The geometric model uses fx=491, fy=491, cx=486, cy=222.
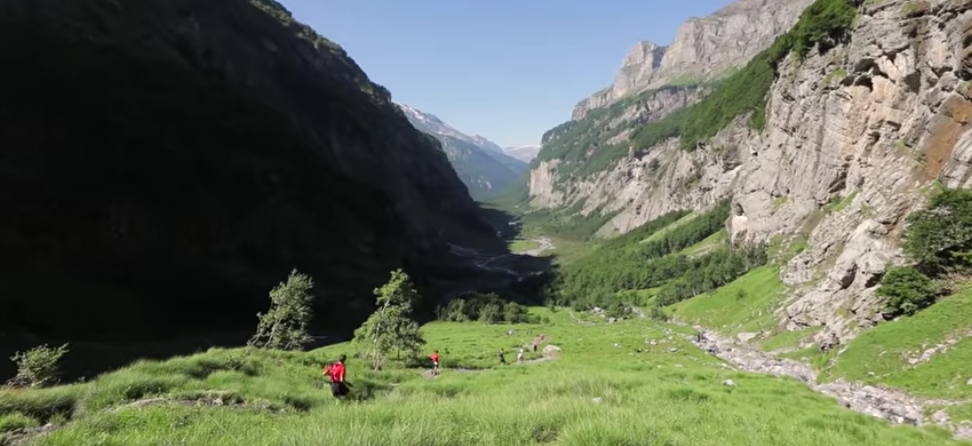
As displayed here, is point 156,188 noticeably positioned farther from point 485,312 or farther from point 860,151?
point 860,151

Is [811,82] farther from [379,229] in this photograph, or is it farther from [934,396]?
[379,229]

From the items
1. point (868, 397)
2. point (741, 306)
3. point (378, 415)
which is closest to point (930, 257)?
point (868, 397)

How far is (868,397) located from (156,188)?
9614cm

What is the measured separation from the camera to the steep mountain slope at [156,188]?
219ft

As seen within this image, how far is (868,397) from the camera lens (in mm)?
30125

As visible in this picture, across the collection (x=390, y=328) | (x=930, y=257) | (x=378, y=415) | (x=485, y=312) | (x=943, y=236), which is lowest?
(x=485, y=312)

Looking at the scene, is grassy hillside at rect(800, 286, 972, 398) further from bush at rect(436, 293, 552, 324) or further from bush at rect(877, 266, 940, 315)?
bush at rect(436, 293, 552, 324)

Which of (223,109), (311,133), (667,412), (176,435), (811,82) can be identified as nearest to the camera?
(176,435)

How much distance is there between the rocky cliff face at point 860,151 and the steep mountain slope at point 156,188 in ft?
270

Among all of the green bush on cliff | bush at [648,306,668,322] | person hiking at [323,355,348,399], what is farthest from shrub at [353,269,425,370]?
bush at [648,306,668,322]

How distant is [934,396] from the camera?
27.3 meters

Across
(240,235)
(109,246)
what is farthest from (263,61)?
(109,246)

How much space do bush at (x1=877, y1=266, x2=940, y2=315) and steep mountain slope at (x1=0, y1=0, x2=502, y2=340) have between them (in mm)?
83789

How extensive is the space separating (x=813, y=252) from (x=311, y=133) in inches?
5246
